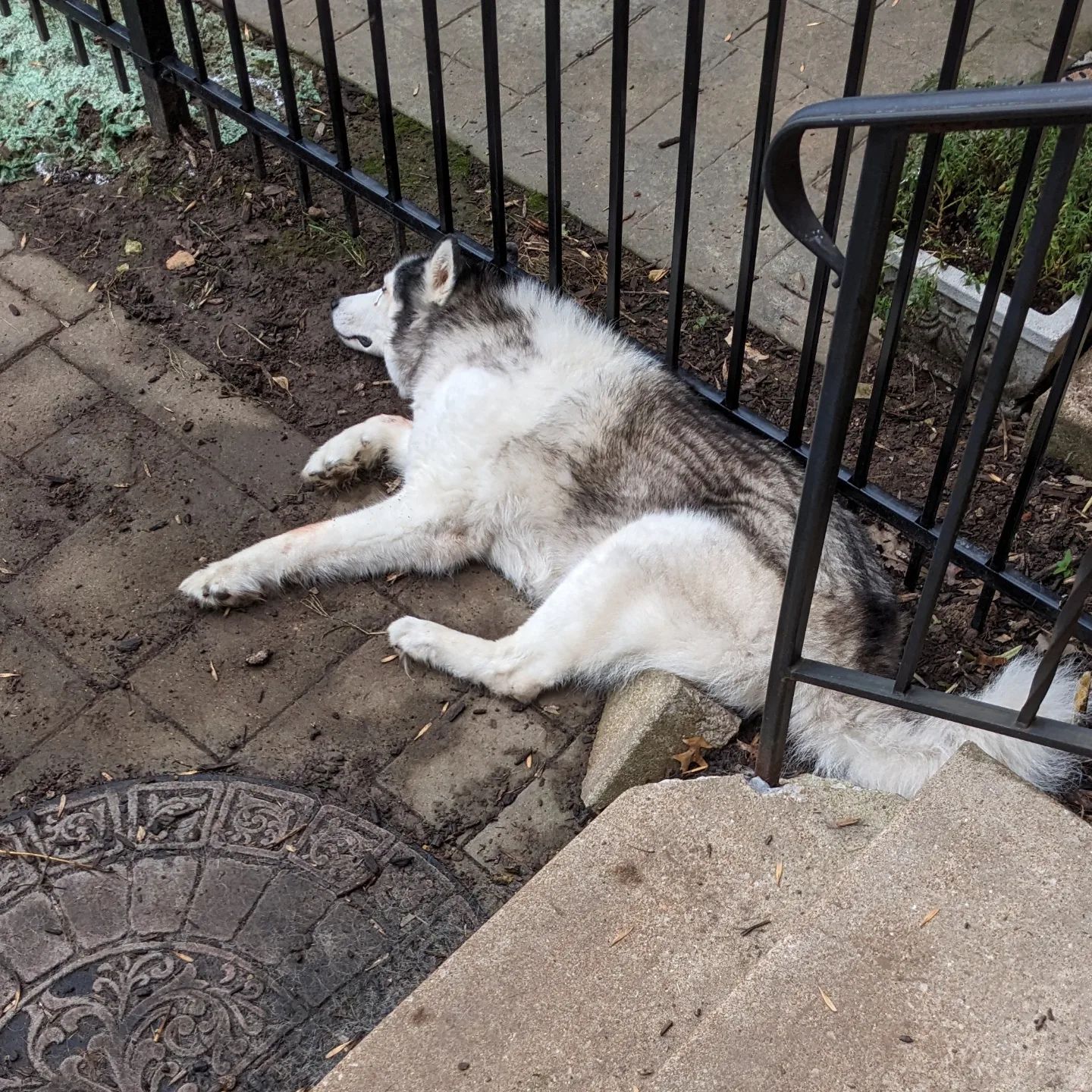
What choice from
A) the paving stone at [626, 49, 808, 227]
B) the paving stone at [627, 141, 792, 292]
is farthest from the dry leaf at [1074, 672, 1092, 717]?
the paving stone at [626, 49, 808, 227]

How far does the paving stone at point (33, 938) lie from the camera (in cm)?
285

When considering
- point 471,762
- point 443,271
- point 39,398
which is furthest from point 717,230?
point 39,398

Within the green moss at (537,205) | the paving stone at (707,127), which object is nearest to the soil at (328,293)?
the green moss at (537,205)

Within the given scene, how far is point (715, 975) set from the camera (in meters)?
2.47

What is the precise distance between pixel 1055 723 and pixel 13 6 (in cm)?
580

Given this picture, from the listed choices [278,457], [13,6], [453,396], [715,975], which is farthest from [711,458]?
[13,6]

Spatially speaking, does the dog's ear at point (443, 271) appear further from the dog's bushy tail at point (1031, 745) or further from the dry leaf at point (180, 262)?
the dog's bushy tail at point (1031, 745)

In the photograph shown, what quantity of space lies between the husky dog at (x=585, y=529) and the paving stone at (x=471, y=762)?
0.10 meters

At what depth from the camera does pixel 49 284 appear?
4.66 meters

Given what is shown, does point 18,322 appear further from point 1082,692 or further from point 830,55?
point 1082,692

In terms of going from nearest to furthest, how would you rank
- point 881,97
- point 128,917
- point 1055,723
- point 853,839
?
point 881,97, point 1055,723, point 853,839, point 128,917

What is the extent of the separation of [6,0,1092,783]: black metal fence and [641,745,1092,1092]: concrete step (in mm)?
240

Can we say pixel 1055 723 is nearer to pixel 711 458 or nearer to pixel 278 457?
pixel 711 458

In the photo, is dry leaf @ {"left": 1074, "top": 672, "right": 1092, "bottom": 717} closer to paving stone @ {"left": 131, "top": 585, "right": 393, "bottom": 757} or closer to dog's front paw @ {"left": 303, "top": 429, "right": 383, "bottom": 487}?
paving stone @ {"left": 131, "top": 585, "right": 393, "bottom": 757}
